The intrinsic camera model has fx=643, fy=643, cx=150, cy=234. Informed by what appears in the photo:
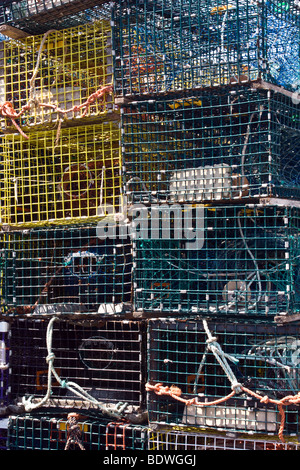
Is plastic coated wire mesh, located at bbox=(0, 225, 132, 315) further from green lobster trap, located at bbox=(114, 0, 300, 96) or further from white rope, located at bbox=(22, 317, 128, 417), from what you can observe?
green lobster trap, located at bbox=(114, 0, 300, 96)

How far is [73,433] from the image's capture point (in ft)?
9.87

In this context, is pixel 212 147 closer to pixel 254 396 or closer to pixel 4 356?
pixel 254 396

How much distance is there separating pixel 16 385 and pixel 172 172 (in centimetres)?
137

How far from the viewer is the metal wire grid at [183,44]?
286cm

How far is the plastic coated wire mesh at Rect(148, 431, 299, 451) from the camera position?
2.83 m

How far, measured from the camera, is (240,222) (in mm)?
2959

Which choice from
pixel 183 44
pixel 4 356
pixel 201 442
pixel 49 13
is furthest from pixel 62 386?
pixel 49 13

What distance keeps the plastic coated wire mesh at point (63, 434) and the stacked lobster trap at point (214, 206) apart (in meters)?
0.11

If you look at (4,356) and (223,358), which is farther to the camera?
(4,356)

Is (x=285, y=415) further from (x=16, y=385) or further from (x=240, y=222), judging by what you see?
(x=16, y=385)

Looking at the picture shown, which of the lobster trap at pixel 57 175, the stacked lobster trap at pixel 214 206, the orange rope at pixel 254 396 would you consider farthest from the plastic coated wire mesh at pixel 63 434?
the lobster trap at pixel 57 175

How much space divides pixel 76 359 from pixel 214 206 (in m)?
1.05
